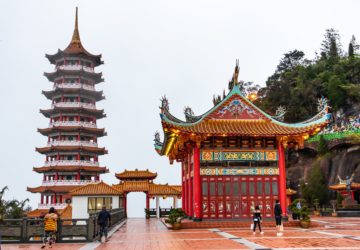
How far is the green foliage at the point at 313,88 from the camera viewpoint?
217 ft

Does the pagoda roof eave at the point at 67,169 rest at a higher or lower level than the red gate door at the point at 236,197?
higher

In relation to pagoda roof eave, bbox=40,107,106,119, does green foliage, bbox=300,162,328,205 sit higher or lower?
lower

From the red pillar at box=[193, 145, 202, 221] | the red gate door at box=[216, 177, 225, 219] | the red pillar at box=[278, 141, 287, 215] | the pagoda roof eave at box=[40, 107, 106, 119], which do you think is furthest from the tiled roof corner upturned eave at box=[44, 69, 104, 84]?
the red pillar at box=[278, 141, 287, 215]

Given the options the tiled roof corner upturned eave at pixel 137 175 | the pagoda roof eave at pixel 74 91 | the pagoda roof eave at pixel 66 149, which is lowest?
the tiled roof corner upturned eave at pixel 137 175

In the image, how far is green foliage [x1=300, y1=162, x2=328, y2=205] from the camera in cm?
5059

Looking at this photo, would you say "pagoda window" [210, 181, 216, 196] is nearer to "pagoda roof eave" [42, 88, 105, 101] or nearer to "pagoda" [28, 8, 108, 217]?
"pagoda" [28, 8, 108, 217]

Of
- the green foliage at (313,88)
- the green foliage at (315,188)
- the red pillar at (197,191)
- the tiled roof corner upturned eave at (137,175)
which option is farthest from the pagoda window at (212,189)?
the green foliage at (313,88)

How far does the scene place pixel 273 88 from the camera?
7719 cm

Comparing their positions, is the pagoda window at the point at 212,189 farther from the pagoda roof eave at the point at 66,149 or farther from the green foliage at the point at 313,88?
the green foliage at the point at 313,88

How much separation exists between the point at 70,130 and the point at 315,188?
103ft

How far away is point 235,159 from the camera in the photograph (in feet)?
85.0

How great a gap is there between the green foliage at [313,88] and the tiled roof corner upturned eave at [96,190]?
3758cm

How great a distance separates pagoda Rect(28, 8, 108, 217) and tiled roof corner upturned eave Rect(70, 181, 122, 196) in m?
8.89

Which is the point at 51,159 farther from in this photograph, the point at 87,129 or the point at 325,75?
the point at 325,75
